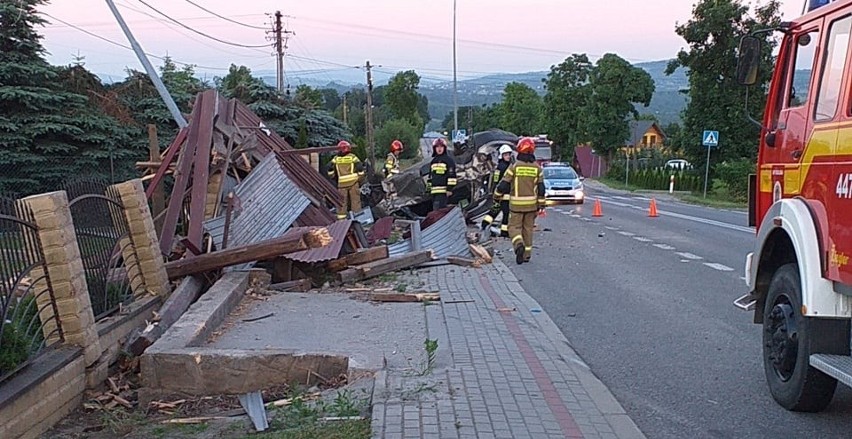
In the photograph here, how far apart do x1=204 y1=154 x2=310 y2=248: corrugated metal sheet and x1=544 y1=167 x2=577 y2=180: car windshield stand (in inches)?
754

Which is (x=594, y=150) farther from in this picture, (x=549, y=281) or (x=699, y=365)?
(x=699, y=365)

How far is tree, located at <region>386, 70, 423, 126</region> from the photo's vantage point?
84312 mm

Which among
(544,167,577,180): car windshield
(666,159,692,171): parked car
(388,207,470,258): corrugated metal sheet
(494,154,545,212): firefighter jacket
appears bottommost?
(666,159,692,171): parked car

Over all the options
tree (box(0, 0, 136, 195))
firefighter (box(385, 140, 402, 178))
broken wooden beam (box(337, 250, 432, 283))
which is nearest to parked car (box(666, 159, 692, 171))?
firefighter (box(385, 140, 402, 178))

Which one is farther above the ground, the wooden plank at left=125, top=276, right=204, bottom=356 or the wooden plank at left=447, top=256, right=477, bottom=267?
the wooden plank at left=125, top=276, right=204, bottom=356

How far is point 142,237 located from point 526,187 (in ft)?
20.1

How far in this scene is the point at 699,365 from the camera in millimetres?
6816

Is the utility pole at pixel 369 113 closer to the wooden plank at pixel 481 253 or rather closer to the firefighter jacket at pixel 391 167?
the firefighter jacket at pixel 391 167

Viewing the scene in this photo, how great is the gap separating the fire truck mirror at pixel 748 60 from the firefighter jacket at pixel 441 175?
36.3ft

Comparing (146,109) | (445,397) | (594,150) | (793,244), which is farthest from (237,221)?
(594,150)

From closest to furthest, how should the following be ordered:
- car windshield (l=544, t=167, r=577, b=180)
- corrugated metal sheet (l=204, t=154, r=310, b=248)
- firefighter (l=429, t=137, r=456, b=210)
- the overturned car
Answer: corrugated metal sheet (l=204, t=154, r=310, b=248), firefighter (l=429, t=137, r=456, b=210), the overturned car, car windshield (l=544, t=167, r=577, b=180)

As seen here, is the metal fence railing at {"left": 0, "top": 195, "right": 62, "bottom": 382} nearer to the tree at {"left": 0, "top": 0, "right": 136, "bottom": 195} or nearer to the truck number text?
the truck number text

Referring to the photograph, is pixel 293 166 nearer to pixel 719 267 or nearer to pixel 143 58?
pixel 143 58

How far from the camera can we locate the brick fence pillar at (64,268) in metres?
5.99
